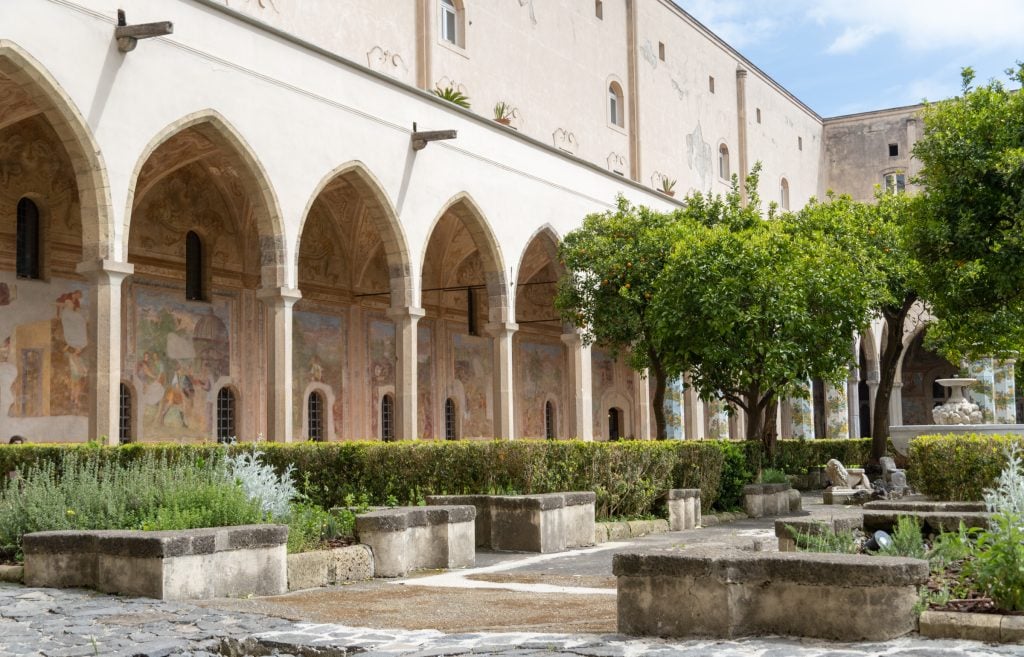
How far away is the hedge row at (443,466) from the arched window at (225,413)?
393 inches

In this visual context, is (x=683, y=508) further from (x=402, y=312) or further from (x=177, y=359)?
(x=177, y=359)

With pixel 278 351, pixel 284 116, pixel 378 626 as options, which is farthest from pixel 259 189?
pixel 378 626

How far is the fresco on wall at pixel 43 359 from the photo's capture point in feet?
61.5

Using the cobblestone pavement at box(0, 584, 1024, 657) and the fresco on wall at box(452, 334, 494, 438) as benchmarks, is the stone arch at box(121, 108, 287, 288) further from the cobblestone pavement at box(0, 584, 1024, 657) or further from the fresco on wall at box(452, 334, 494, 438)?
the fresco on wall at box(452, 334, 494, 438)

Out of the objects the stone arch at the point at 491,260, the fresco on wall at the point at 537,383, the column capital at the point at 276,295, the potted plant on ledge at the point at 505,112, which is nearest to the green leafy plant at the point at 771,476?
the stone arch at the point at 491,260

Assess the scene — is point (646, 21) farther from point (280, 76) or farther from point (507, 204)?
point (280, 76)

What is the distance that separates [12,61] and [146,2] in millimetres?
2592

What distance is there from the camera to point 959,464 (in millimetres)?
10734

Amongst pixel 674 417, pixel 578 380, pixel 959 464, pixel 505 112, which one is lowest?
pixel 959 464

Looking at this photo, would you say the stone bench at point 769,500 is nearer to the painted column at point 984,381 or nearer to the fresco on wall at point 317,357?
the fresco on wall at point 317,357

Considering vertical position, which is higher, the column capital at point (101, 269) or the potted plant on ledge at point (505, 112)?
the potted plant on ledge at point (505, 112)

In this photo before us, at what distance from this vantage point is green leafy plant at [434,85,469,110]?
2574cm

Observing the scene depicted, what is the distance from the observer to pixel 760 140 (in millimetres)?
45875

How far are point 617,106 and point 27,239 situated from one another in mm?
21181
